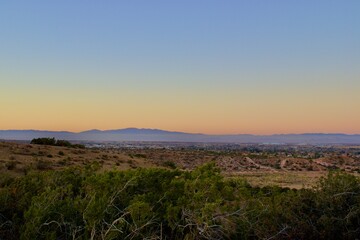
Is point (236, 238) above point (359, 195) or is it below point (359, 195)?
below

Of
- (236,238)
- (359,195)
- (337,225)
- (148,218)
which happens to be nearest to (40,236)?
(148,218)

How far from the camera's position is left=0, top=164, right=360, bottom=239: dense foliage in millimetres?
8039

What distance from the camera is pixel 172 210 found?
336 inches

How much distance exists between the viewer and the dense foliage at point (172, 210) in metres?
8.04

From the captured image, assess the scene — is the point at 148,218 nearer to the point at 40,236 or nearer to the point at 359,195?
the point at 40,236

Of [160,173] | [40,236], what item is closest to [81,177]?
[160,173]

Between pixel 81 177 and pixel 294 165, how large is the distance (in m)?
51.2

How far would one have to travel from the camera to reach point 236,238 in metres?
8.23

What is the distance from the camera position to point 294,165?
58469 mm

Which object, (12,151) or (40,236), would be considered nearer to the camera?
(40,236)

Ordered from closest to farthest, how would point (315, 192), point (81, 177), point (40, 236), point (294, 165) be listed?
point (40, 236) → point (315, 192) → point (81, 177) → point (294, 165)

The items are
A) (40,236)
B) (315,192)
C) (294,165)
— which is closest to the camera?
(40,236)

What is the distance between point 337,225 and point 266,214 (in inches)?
57.9

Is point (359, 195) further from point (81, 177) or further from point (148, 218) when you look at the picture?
point (81, 177)
